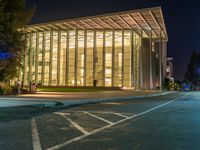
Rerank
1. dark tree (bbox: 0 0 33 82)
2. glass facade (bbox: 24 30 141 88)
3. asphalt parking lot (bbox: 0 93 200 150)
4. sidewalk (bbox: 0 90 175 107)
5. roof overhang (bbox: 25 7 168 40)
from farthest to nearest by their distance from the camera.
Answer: glass facade (bbox: 24 30 141 88)
roof overhang (bbox: 25 7 168 40)
dark tree (bbox: 0 0 33 82)
sidewalk (bbox: 0 90 175 107)
asphalt parking lot (bbox: 0 93 200 150)

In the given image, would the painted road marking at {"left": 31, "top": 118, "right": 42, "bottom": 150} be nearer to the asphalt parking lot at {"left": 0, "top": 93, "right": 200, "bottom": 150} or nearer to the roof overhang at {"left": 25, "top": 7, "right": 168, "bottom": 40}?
the asphalt parking lot at {"left": 0, "top": 93, "right": 200, "bottom": 150}

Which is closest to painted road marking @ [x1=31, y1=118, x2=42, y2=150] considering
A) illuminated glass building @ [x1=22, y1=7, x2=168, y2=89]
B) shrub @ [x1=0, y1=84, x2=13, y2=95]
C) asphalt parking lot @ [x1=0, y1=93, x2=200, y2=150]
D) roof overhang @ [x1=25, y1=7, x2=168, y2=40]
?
asphalt parking lot @ [x1=0, y1=93, x2=200, y2=150]

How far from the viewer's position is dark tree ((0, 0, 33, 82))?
1110 inches

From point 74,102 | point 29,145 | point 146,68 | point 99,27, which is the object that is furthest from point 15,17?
point 146,68

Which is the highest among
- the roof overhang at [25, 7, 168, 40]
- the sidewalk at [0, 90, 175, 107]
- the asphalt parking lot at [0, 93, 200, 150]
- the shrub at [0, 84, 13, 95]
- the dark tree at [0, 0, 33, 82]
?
the roof overhang at [25, 7, 168, 40]

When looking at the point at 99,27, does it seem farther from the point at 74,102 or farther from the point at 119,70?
the point at 74,102

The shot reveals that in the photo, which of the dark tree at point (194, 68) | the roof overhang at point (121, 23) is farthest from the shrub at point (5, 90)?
the dark tree at point (194, 68)

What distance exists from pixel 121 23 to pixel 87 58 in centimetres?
1263

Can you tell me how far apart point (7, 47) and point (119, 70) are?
41.3 metres

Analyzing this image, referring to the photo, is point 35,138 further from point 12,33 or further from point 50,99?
point 12,33

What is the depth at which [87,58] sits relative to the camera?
234ft

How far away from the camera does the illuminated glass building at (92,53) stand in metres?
67.8

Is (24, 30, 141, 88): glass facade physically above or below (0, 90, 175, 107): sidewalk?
above

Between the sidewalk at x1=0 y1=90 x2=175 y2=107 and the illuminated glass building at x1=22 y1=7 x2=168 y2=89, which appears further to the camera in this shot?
the illuminated glass building at x1=22 y1=7 x2=168 y2=89
